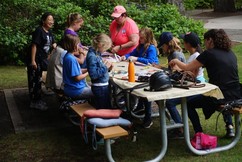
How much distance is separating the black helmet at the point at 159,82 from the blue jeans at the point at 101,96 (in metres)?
0.85

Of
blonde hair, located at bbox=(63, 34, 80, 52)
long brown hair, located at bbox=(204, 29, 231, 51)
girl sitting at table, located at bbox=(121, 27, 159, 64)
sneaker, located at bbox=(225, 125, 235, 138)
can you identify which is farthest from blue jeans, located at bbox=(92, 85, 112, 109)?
sneaker, located at bbox=(225, 125, 235, 138)

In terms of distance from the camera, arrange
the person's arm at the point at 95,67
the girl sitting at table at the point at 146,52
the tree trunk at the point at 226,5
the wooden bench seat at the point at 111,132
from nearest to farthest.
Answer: the wooden bench seat at the point at 111,132 → the person's arm at the point at 95,67 → the girl sitting at table at the point at 146,52 → the tree trunk at the point at 226,5

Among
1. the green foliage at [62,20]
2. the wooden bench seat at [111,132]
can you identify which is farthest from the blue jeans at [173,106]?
the green foliage at [62,20]

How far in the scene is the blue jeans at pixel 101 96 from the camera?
5277 millimetres

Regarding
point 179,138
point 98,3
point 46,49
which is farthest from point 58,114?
point 98,3

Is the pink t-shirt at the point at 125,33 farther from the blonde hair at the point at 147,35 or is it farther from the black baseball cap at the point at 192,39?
the black baseball cap at the point at 192,39

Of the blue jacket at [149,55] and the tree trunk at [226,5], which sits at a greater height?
the blue jacket at [149,55]

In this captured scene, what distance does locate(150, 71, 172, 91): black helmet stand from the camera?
4543mm

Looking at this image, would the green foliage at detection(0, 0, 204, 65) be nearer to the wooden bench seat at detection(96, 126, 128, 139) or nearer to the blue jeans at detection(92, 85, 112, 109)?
the blue jeans at detection(92, 85, 112, 109)

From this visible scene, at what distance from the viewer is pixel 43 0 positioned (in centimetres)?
1192

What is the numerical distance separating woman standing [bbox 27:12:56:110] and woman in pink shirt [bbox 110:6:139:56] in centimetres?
99

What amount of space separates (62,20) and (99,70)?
617cm

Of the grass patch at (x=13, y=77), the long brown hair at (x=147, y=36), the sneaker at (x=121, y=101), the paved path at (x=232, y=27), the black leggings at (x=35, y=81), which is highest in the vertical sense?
the long brown hair at (x=147, y=36)

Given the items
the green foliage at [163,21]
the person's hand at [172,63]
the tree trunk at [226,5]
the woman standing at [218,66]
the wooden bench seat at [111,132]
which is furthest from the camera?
the tree trunk at [226,5]
